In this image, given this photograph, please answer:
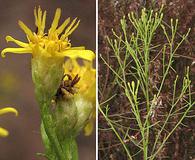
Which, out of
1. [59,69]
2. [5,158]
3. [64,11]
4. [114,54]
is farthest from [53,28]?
[5,158]

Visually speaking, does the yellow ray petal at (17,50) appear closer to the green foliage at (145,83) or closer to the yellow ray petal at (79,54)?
the yellow ray petal at (79,54)

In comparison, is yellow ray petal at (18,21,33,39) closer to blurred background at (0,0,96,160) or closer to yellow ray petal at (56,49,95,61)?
yellow ray petal at (56,49,95,61)

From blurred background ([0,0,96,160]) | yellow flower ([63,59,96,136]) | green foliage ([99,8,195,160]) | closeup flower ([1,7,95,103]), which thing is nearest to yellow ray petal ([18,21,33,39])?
closeup flower ([1,7,95,103])

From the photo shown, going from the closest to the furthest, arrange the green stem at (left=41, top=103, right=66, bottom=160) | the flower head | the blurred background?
the green stem at (left=41, top=103, right=66, bottom=160), the flower head, the blurred background

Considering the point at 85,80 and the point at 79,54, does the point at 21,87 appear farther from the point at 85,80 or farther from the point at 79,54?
the point at 79,54

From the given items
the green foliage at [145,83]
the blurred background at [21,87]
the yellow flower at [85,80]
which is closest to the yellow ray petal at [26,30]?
the yellow flower at [85,80]
